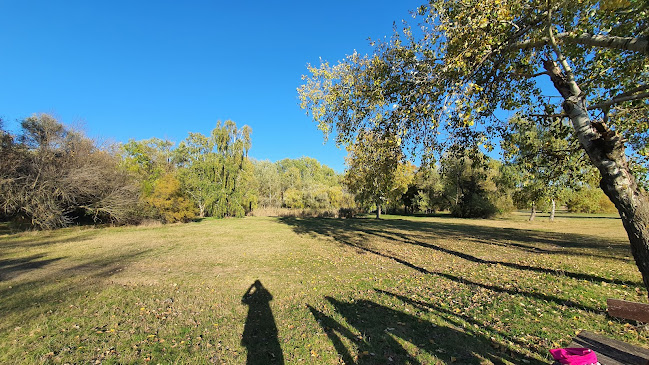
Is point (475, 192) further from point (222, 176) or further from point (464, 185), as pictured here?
point (222, 176)

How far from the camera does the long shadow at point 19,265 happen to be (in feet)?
29.6

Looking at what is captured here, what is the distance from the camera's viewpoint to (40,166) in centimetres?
1897

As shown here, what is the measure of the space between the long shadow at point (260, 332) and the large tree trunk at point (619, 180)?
17.9 feet

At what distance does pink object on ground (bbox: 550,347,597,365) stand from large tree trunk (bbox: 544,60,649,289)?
2644mm

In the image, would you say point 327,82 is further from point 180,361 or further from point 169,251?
point 169,251

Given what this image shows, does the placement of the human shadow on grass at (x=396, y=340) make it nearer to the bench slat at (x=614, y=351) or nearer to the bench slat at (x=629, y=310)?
the bench slat at (x=614, y=351)

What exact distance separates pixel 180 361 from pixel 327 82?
6.81 m

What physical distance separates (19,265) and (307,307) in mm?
12205

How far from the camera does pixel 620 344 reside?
9.29 feet

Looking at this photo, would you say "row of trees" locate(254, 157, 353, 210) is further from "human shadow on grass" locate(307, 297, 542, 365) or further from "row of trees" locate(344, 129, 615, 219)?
"human shadow on grass" locate(307, 297, 542, 365)

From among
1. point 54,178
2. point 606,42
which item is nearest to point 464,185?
point 606,42

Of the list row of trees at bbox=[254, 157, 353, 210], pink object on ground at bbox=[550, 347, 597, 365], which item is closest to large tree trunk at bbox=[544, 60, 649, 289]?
pink object on ground at bbox=[550, 347, 597, 365]

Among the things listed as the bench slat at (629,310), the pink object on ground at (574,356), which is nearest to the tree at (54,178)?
the pink object on ground at (574,356)

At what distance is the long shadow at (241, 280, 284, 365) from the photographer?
13.4 feet
